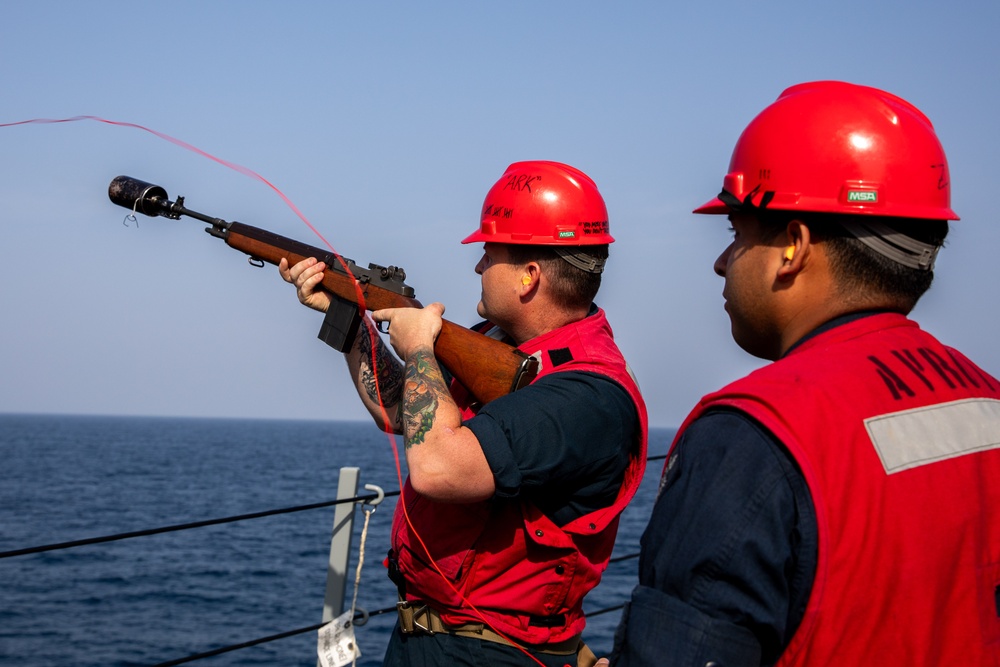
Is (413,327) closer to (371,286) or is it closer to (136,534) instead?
(371,286)

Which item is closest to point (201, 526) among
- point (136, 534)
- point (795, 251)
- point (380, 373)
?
point (136, 534)

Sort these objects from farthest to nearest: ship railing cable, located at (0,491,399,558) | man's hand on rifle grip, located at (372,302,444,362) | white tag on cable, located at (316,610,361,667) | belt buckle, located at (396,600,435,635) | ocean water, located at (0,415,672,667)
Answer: ocean water, located at (0,415,672,667), white tag on cable, located at (316,610,361,667), man's hand on rifle grip, located at (372,302,444,362), belt buckle, located at (396,600,435,635), ship railing cable, located at (0,491,399,558)

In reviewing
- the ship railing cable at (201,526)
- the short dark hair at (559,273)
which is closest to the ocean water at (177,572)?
the ship railing cable at (201,526)

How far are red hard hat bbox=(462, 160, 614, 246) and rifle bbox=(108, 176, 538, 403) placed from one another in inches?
14.8

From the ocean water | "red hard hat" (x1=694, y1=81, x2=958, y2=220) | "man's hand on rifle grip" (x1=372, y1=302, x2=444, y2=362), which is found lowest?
the ocean water

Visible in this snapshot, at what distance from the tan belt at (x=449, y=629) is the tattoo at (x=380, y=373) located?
1.00m

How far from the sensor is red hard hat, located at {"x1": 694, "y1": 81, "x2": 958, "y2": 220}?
173 cm

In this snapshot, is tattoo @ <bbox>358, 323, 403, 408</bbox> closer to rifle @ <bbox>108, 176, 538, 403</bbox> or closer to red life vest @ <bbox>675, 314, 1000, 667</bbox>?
rifle @ <bbox>108, 176, 538, 403</bbox>

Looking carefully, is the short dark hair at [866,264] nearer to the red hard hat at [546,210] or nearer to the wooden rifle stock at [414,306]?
the wooden rifle stock at [414,306]

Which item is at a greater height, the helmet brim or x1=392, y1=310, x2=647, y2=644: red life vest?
the helmet brim

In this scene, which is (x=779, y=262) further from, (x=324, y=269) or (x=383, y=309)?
(x=324, y=269)

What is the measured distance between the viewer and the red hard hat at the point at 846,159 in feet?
5.66

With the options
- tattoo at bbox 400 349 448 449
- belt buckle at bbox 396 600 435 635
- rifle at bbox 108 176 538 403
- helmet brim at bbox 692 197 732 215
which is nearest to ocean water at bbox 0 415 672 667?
rifle at bbox 108 176 538 403

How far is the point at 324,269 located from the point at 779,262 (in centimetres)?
254
